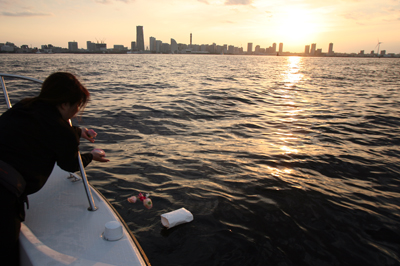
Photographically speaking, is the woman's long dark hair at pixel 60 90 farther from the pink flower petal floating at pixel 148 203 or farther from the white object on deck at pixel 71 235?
the pink flower petal floating at pixel 148 203

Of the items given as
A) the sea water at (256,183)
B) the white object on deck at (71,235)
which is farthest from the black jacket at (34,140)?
the sea water at (256,183)

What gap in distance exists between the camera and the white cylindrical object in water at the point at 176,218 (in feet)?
10.8

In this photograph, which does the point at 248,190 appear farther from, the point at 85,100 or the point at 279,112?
the point at 279,112

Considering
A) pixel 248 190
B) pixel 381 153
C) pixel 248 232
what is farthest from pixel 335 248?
pixel 381 153

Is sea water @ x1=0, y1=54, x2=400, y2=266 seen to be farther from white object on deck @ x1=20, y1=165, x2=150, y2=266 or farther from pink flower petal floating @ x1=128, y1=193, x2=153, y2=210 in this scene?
white object on deck @ x1=20, y1=165, x2=150, y2=266

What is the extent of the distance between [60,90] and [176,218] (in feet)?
6.94

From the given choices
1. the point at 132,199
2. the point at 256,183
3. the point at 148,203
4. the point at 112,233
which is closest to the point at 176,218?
the point at 148,203

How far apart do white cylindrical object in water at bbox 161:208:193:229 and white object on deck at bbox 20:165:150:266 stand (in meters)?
1.01

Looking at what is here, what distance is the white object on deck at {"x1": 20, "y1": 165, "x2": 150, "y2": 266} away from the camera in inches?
69.4

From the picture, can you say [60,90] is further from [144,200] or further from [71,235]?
[144,200]

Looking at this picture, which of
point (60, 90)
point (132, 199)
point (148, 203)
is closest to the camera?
point (60, 90)

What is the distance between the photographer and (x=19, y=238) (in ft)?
6.28

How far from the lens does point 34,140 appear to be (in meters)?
1.86

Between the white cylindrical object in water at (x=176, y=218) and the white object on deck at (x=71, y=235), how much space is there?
39.6 inches
